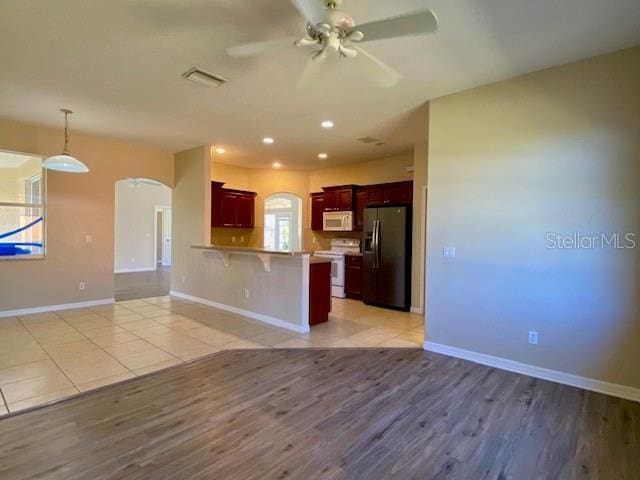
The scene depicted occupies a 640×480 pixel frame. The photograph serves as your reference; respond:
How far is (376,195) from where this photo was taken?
6.62m

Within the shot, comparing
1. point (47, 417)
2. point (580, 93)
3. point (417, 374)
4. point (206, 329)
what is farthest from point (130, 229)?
point (580, 93)

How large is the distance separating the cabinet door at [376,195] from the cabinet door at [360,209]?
295 mm

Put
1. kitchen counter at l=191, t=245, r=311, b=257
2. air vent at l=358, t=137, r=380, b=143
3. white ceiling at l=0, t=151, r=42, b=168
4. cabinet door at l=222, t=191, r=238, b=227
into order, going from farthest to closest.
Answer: cabinet door at l=222, t=191, r=238, b=227 < air vent at l=358, t=137, r=380, b=143 < white ceiling at l=0, t=151, r=42, b=168 < kitchen counter at l=191, t=245, r=311, b=257

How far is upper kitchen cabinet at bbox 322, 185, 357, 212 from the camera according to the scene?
23.6 feet

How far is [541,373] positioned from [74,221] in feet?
22.5

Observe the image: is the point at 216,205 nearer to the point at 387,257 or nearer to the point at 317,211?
the point at 317,211

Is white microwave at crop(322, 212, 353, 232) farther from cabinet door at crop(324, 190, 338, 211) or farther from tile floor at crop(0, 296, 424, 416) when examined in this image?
tile floor at crop(0, 296, 424, 416)

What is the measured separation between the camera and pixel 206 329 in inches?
181

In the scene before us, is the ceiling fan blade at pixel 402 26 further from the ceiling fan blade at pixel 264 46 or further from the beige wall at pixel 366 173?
the beige wall at pixel 366 173

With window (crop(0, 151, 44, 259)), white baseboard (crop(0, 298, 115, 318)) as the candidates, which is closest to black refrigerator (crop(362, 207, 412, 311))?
white baseboard (crop(0, 298, 115, 318))

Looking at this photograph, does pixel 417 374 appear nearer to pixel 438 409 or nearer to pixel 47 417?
pixel 438 409

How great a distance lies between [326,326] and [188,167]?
399 cm

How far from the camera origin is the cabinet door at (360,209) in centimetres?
707

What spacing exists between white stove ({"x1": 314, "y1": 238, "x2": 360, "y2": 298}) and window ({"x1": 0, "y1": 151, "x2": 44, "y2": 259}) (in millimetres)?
5025
